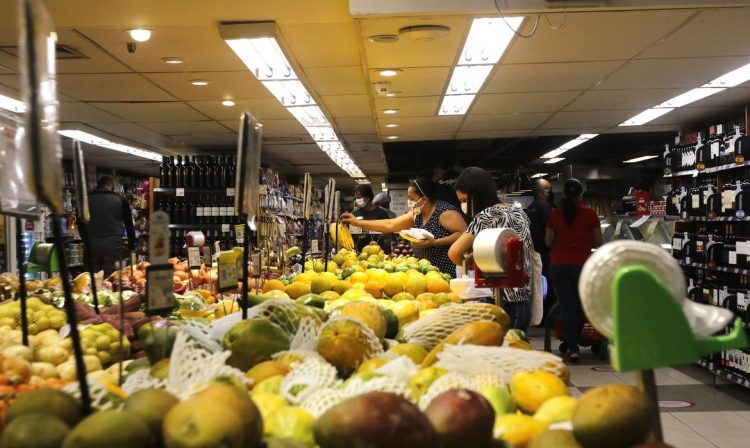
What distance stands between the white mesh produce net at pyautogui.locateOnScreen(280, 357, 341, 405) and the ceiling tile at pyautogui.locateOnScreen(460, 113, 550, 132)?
23.9 feet

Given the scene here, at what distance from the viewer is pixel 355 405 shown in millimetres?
969

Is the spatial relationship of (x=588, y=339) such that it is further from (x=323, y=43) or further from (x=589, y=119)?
(x=323, y=43)

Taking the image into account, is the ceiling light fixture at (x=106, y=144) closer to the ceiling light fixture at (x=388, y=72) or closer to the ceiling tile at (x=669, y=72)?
the ceiling light fixture at (x=388, y=72)

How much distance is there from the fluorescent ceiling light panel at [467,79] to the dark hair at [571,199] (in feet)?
4.33

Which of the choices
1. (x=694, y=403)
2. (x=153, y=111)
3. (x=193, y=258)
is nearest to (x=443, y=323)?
(x=193, y=258)

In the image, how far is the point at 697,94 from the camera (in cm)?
701

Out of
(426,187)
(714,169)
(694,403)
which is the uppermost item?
(714,169)

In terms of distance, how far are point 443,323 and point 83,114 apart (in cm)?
709

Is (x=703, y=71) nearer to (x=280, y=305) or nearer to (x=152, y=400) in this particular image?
(x=280, y=305)

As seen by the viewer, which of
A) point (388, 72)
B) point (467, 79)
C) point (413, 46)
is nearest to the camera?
point (413, 46)

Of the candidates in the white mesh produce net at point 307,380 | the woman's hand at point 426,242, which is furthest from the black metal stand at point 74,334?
the woman's hand at point 426,242

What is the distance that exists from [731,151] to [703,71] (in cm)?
136

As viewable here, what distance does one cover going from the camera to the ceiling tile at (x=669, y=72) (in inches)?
A: 221

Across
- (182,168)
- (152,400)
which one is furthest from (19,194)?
(182,168)
